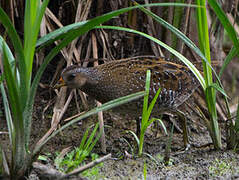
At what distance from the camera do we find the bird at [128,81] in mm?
3676

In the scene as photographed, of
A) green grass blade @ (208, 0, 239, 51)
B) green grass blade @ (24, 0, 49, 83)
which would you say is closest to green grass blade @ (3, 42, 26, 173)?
green grass blade @ (24, 0, 49, 83)

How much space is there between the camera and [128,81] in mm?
3723

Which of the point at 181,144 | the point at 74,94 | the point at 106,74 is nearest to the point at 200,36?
the point at 106,74

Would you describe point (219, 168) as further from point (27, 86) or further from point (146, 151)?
point (27, 86)

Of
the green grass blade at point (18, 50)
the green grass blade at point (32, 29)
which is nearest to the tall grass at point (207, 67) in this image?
the green grass blade at point (32, 29)

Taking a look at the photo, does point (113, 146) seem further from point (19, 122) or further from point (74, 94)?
point (19, 122)

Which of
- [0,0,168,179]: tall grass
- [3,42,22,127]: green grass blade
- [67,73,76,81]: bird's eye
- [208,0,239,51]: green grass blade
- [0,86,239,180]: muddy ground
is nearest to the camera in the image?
[3,42,22,127]: green grass blade

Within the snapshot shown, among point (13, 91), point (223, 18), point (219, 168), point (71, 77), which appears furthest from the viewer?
point (71, 77)

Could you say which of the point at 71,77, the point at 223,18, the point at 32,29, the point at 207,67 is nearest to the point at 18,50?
the point at 32,29

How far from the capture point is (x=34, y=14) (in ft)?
8.24

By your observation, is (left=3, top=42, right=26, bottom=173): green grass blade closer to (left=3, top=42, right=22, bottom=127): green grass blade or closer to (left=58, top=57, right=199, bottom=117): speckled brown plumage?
(left=3, top=42, right=22, bottom=127): green grass blade

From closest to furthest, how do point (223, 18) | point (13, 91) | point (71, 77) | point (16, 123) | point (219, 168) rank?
point (13, 91) → point (16, 123) → point (223, 18) → point (219, 168) → point (71, 77)

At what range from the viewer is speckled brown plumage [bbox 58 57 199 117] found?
12.1 ft

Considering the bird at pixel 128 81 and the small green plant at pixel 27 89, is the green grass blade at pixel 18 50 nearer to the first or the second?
the small green plant at pixel 27 89
